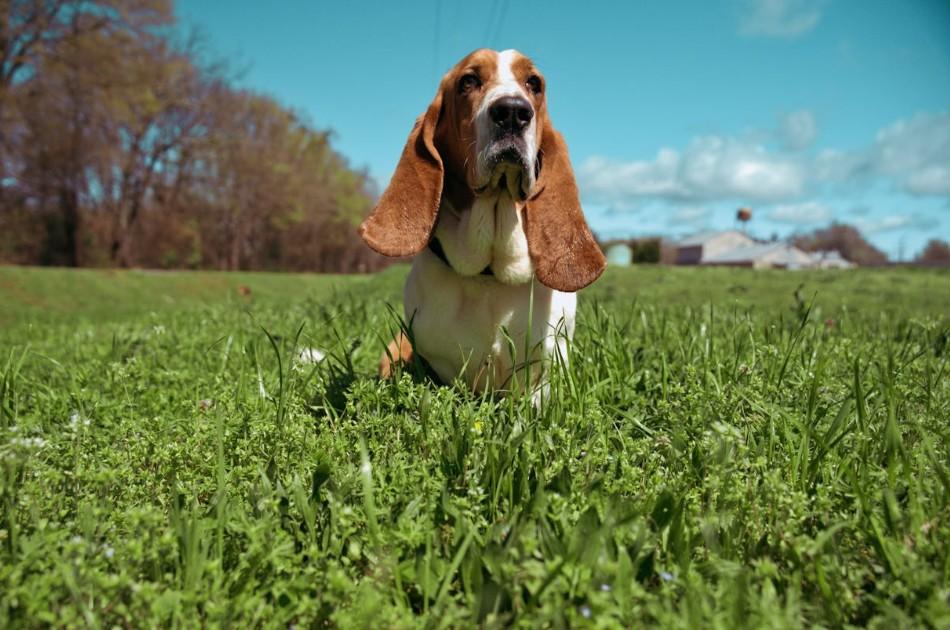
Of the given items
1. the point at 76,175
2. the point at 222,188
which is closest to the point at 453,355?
the point at 76,175

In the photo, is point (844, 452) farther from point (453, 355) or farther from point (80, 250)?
point (80, 250)

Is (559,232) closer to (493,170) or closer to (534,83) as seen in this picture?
(493,170)

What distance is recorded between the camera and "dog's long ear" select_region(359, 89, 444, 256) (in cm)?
264

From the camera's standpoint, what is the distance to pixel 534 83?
288 centimetres

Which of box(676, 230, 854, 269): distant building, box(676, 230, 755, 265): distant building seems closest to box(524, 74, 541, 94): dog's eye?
box(676, 230, 854, 269): distant building

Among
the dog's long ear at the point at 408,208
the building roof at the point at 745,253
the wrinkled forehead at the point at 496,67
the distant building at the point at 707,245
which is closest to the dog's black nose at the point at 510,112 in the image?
the wrinkled forehead at the point at 496,67

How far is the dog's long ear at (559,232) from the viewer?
2645mm

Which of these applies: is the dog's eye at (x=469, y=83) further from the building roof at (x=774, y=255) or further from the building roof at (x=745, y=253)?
the building roof at (x=745, y=253)

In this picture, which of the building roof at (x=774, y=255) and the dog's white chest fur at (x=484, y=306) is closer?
the dog's white chest fur at (x=484, y=306)

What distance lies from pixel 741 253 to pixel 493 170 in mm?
89768

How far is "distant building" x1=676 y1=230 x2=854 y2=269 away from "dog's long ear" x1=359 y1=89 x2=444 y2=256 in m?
79.2

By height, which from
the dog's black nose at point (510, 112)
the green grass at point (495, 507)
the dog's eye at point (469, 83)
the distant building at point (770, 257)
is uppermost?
the distant building at point (770, 257)

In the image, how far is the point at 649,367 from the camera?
3018mm

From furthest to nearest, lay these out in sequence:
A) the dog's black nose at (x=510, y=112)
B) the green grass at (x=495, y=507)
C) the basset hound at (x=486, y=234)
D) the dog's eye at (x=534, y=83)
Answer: the dog's eye at (x=534, y=83) < the basset hound at (x=486, y=234) < the dog's black nose at (x=510, y=112) < the green grass at (x=495, y=507)
